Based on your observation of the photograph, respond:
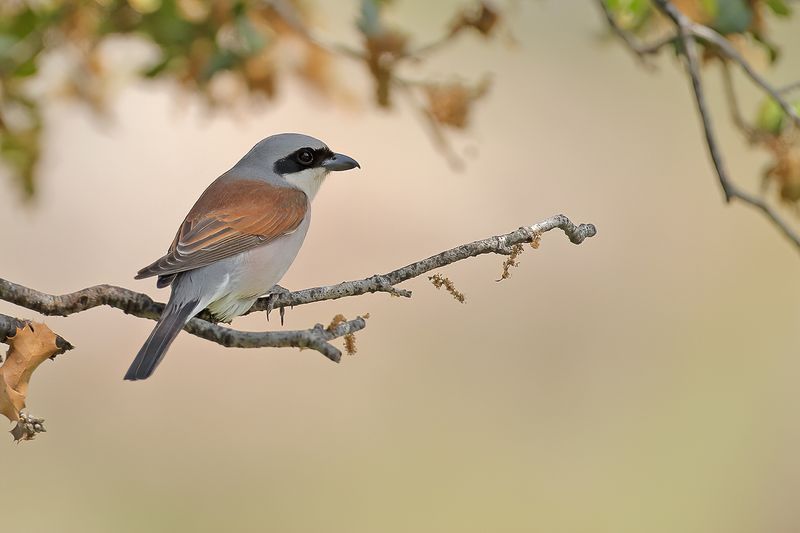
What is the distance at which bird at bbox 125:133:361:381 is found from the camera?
2.54m

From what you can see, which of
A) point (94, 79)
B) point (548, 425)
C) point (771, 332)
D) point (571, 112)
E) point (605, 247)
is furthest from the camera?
point (571, 112)

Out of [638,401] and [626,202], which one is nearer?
[638,401]

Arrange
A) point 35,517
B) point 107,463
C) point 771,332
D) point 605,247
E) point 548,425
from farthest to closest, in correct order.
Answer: point 605,247, point 771,332, point 548,425, point 107,463, point 35,517

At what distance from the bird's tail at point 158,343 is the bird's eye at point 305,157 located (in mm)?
1211

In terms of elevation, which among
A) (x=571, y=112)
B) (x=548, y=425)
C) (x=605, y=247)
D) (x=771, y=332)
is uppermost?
(x=571, y=112)

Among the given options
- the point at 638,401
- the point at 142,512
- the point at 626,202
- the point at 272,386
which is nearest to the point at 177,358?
the point at 272,386

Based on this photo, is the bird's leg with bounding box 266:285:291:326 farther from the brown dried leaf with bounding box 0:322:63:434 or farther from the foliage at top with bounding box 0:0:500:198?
the brown dried leaf with bounding box 0:322:63:434

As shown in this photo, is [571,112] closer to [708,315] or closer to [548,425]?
[708,315]

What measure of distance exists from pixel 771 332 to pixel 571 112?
2677 millimetres

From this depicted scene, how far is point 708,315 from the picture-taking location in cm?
806

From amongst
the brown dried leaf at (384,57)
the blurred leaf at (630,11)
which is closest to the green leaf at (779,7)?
the blurred leaf at (630,11)

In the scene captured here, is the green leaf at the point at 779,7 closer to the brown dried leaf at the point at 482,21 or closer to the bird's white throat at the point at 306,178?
the brown dried leaf at the point at 482,21

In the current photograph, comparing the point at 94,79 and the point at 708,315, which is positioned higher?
the point at 708,315

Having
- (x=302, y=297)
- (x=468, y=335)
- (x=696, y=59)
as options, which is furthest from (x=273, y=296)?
(x=468, y=335)
